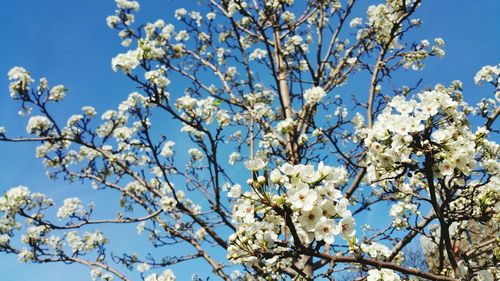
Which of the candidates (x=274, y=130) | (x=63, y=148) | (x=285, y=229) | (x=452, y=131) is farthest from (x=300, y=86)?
(x=285, y=229)

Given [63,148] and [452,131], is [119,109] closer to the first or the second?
[63,148]

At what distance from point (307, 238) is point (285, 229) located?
150 mm

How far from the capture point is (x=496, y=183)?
3.36 m

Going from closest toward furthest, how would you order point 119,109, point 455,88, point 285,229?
point 285,229 < point 455,88 < point 119,109

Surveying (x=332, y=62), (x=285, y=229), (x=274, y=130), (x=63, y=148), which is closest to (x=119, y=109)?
(x=63, y=148)

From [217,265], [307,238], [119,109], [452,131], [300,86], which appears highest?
[300,86]

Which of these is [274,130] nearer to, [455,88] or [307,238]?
[455,88]

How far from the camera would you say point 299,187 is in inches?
86.3

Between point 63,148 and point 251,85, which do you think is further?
point 251,85

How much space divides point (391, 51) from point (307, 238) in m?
5.47

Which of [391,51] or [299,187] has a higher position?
[391,51]

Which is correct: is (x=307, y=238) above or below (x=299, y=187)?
below

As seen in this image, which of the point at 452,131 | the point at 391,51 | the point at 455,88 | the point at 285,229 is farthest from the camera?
the point at 391,51

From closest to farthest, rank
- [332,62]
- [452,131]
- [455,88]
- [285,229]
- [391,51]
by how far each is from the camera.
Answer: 1. [285,229]
2. [452,131]
3. [455,88]
4. [391,51]
5. [332,62]
